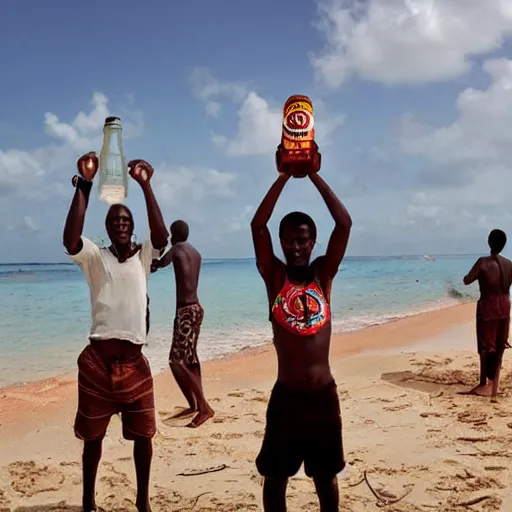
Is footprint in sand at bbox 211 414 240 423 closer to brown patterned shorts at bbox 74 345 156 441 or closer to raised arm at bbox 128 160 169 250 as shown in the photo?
brown patterned shorts at bbox 74 345 156 441

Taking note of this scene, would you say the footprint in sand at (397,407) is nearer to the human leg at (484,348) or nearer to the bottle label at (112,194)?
the human leg at (484,348)

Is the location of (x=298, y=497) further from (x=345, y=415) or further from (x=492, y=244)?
(x=492, y=244)

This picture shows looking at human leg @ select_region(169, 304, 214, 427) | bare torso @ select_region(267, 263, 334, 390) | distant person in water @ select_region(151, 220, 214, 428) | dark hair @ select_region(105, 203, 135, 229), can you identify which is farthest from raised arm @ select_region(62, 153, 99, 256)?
human leg @ select_region(169, 304, 214, 427)

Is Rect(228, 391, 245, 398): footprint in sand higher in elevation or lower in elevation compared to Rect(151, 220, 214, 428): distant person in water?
lower

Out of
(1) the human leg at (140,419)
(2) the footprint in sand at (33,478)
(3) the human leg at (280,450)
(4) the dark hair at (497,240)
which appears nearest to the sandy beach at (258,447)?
(2) the footprint in sand at (33,478)

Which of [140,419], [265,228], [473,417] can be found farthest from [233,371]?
[265,228]

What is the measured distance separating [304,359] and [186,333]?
341 centimetres

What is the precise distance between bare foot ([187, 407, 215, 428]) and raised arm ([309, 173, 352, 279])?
11.7ft

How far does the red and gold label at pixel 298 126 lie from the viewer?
3.17 metres

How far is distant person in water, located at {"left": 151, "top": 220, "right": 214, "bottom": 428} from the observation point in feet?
21.1

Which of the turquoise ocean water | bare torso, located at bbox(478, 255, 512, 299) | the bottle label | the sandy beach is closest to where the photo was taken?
the bottle label

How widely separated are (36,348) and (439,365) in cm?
791

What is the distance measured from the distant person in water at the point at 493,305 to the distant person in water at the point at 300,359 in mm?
4337

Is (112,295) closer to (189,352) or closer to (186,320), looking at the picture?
(186,320)
